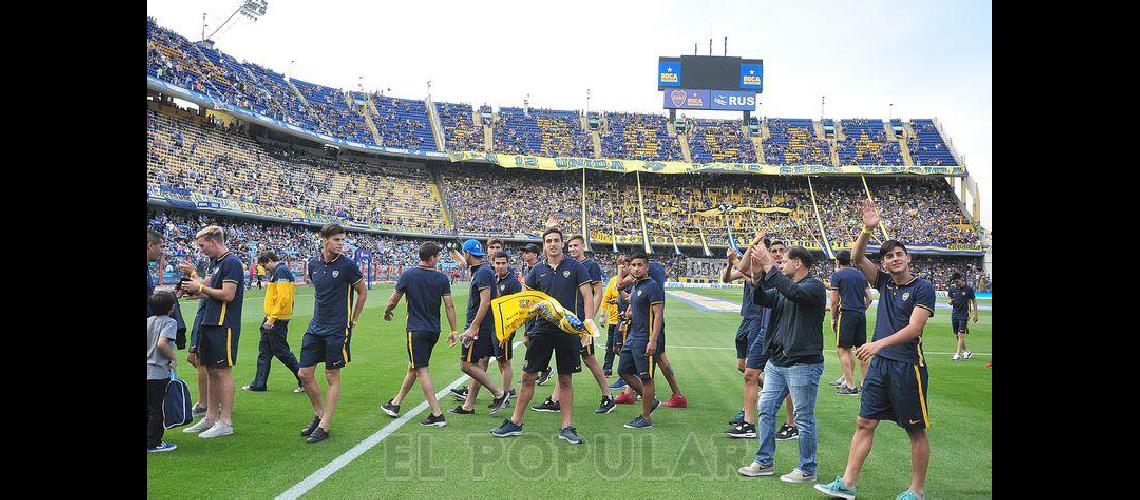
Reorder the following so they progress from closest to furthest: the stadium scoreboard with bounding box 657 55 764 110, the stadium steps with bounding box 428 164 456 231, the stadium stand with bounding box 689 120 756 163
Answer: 1. the stadium steps with bounding box 428 164 456 231
2. the stadium stand with bounding box 689 120 756 163
3. the stadium scoreboard with bounding box 657 55 764 110

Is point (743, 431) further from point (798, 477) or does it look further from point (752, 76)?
point (752, 76)

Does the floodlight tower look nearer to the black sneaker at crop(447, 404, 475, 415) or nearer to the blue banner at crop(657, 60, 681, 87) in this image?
the blue banner at crop(657, 60, 681, 87)

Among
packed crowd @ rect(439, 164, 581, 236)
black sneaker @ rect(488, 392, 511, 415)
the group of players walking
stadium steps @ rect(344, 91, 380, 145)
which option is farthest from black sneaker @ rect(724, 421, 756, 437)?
stadium steps @ rect(344, 91, 380, 145)

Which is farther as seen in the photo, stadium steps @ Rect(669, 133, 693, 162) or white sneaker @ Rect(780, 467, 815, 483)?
stadium steps @ Rect(669, 133, 693, 162)

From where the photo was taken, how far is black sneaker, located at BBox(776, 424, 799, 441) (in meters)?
7.18

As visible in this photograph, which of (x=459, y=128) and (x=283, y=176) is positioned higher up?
(x=459, y=128)

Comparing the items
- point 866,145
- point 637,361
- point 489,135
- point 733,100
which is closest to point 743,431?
point 637,361

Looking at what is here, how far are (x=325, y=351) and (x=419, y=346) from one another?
3.20 feet

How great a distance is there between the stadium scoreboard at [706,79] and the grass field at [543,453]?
57.8m

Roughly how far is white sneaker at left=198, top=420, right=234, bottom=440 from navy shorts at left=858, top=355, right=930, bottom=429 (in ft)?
19.0

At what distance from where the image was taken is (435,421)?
7449 mm

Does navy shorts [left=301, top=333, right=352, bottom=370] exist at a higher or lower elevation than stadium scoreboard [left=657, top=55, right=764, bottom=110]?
lower

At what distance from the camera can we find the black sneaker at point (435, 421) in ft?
24.3
